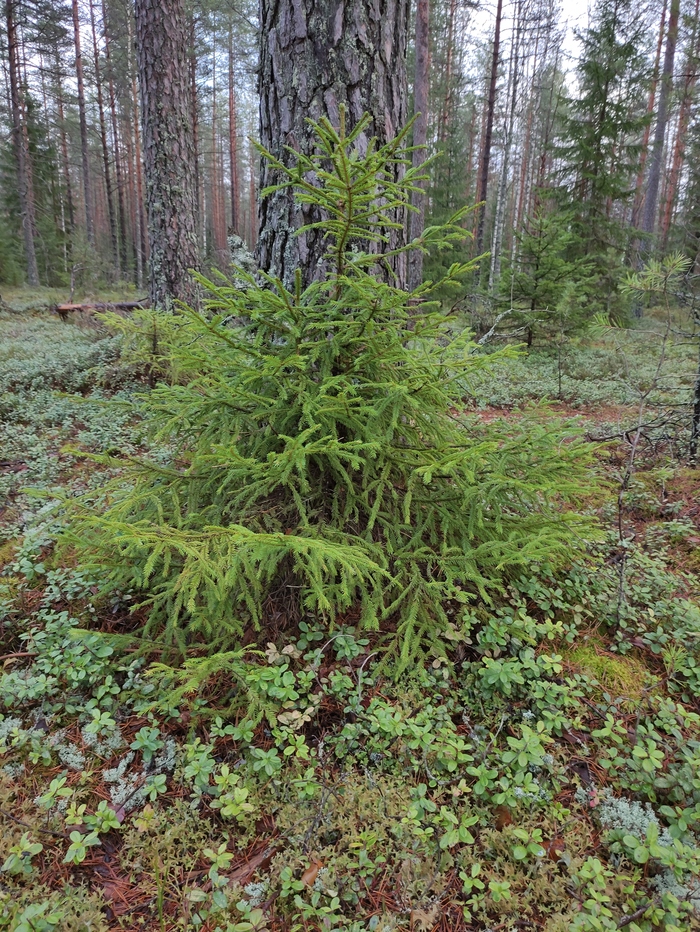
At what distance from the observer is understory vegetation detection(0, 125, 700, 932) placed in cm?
166

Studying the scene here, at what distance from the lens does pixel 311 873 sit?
1678 mm

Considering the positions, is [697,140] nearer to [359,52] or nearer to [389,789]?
[359,52]

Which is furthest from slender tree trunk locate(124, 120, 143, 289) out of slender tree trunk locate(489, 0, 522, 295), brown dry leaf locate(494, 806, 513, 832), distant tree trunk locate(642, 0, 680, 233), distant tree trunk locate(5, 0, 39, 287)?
brown dry leaf locate(494, 806, 513, 832)

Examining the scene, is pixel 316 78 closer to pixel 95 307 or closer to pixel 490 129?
pixel 95 307

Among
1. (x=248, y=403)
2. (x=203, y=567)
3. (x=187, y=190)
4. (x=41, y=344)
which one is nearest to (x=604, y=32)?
(x=187, y=190)

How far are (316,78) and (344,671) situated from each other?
10.0 feet

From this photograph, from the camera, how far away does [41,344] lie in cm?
768

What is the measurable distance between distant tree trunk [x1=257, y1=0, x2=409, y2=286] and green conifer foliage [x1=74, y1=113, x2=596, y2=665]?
0.80 feet

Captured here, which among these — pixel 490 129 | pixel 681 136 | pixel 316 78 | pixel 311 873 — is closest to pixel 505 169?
pixel 490 129

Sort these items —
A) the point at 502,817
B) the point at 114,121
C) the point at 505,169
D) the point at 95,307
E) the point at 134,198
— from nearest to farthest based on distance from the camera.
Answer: the point at 502,817
the point at 95,307
the point at 505,169
the point at 114,121
the point at 134,198

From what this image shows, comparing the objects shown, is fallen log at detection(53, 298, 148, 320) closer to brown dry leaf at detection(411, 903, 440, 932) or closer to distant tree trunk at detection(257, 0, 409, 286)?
distant tree trunk at detection(257, 0, 409, 286)

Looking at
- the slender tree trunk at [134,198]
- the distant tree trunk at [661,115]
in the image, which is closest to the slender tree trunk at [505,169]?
the distant tree trunk at [661,115]

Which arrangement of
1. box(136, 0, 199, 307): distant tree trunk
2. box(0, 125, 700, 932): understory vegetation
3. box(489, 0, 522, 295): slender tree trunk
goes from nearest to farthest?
box(0, 125, 700, 932): understory vegetation < box(136, 0, 199, 307): distant tree trunk < box(489, 0, 522, 295): slender tree trunk

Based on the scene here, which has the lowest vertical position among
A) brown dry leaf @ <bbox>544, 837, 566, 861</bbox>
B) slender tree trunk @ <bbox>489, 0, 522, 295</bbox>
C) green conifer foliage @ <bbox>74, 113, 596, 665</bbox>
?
brown dry leaf @ <bbox>544, 837, 566, 861</bbox>
